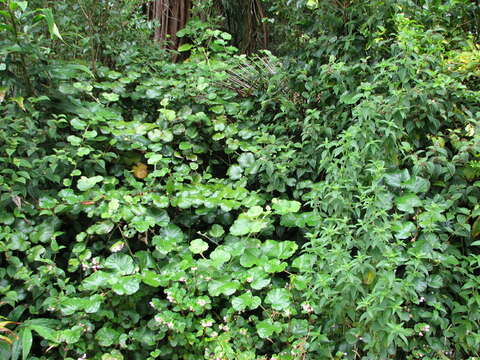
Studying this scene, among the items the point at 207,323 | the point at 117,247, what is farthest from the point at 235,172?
the point at 207,323

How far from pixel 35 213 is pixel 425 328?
1.89 meters

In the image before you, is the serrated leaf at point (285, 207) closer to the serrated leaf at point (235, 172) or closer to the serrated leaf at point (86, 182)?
the serrated leaf at point (235, 172)

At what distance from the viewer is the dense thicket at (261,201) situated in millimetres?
1769

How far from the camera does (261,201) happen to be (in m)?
2.33

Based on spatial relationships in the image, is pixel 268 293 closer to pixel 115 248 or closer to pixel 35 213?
pixel 115 248

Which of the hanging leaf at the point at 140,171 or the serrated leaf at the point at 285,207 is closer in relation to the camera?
the serrated leaf at the point at 285,207

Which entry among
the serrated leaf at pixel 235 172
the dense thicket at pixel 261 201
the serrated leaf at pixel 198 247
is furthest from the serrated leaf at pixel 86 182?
the serrated leaf at pixel 235 172

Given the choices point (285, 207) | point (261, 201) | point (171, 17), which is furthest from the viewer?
point (171, 17)

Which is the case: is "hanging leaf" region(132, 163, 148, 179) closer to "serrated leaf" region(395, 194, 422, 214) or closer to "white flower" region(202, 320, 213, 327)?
"white flower" region(202, 320, 213, 327)

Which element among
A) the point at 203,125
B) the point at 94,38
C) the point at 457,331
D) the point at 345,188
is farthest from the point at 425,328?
the point at 94,38

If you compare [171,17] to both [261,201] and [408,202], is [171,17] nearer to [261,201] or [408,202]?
[261,201]

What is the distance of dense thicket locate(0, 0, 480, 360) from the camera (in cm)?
177

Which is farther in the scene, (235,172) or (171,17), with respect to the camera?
(171,17)

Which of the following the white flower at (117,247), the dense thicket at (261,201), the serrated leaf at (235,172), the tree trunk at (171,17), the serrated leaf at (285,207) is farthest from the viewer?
the tree trunk at (171,17)
